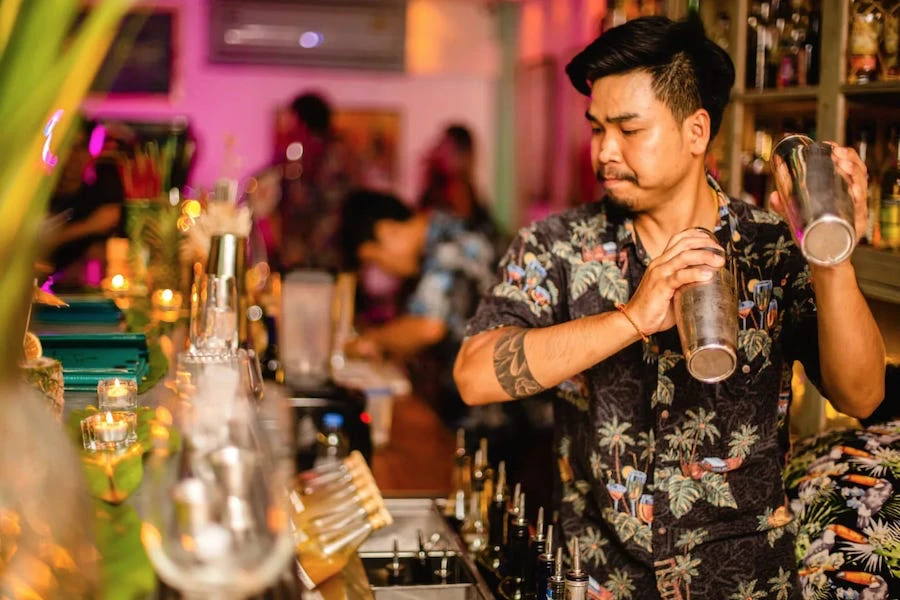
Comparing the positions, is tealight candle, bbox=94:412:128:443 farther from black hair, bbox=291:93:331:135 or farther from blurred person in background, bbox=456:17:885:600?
black hair, bbox=291:93:331:135

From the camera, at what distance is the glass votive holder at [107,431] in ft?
4.29

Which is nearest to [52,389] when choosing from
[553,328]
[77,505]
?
[77,505]

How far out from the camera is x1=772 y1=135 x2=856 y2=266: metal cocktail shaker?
1221 mm

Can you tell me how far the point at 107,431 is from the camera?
1.32 meters

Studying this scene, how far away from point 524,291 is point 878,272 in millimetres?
831

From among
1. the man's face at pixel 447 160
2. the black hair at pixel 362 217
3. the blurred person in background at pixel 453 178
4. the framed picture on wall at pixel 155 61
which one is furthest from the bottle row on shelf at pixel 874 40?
the framed picture on wall at pixel 155 61

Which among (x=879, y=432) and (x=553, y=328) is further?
(x=879, y=432)

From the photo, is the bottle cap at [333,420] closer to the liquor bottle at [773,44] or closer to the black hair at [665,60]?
the black hair at [665,60]

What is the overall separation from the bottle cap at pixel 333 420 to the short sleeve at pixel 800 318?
1254 mm

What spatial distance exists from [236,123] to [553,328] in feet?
21.1

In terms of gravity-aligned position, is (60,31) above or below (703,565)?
above

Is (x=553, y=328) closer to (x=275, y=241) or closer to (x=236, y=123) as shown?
Answer: (x=275, y=241)

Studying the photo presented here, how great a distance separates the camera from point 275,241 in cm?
526

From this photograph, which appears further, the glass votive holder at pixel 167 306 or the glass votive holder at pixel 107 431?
the glass votive holder at pixel 167 306
